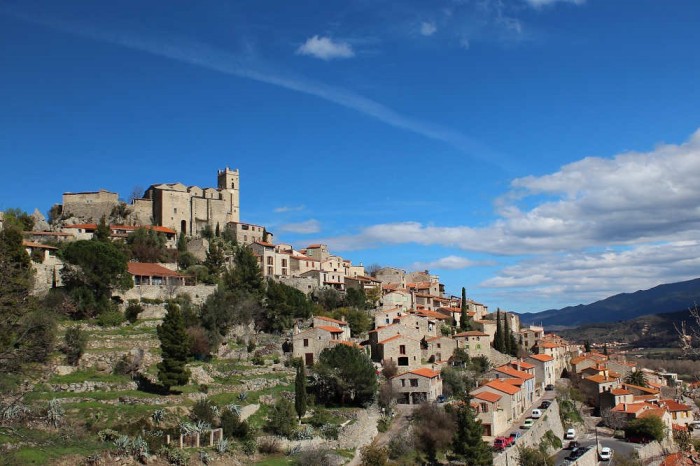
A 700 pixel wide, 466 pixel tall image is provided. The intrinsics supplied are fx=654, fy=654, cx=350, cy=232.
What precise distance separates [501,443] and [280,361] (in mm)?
17647

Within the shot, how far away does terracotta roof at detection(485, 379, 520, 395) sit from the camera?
172 ft

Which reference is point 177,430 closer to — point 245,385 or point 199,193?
point 245,385

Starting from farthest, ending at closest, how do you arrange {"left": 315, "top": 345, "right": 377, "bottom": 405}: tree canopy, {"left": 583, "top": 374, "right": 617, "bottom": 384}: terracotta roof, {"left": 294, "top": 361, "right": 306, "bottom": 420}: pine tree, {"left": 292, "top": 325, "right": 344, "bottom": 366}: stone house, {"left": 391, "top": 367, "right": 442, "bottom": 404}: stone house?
1. {"left": 583, "top": 374, "right": 617, "bottom": 384}: terracotta roof
2. {"left": 292, "top": 325, "right": 344, "bottom": 366}: stone house
3. {"left": 391, "top": 367, "right": 442, "bottom": 404}: stone house
4. {"left": 315, "top": 345, "right": 377, "bottom": 405}: tree canopy
5. {"left": 294, "top": 361, "right": 306, "bottom": 420}: pine tree

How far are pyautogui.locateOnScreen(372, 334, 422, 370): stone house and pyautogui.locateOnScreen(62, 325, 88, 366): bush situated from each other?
25.5 meters

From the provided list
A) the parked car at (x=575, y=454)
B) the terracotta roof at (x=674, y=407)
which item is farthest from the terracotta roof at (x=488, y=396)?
the terracotta roof at (x=674, y=407)

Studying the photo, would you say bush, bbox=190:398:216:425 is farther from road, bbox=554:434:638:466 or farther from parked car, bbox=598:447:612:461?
parked car, bbox=598:447:612:461

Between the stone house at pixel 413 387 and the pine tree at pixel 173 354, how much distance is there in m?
17.4

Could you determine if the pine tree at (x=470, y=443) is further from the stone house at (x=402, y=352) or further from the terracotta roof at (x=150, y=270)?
the terracotta roof at (x=150, y=270)

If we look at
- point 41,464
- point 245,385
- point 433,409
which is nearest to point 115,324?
point 245,385

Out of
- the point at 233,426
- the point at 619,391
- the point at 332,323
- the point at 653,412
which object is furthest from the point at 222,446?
the point at 619,391

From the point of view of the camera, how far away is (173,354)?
4084 centimetres

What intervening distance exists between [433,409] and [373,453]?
29.4 ft

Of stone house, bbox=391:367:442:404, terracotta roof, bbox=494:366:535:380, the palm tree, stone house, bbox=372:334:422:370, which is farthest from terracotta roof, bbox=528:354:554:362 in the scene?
stone house, bbox=391:367:442:404

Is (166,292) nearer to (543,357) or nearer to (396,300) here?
(396,300)
